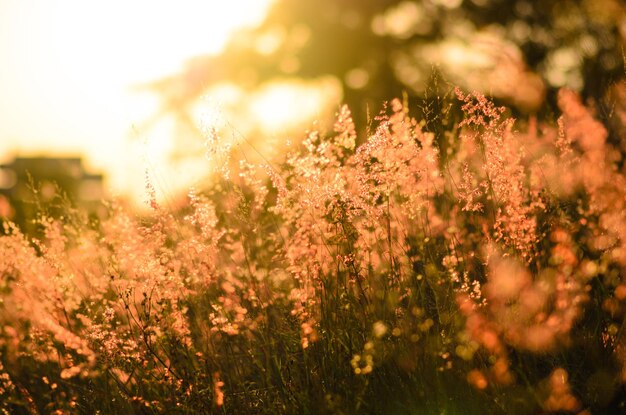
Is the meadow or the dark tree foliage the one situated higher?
the dark tree foliage

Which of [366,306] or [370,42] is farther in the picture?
[370,42]

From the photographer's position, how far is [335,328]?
7.59 feet

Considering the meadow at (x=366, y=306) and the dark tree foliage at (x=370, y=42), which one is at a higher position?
the dark tree foliage at (x=370, y=42)

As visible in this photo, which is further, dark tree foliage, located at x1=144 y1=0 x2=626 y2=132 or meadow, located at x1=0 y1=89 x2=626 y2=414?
dark tree foliage, located at x1=144 y1=0 x2=626 y2=132

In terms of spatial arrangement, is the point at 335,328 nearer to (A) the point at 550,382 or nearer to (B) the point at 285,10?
(A) the point at 550,382

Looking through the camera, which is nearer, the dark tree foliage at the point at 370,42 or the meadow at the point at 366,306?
the meadow at the point at 366,306

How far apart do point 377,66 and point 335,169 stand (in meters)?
10.7

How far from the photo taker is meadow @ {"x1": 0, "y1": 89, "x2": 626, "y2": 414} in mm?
2172

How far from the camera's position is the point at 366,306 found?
243 centimetres

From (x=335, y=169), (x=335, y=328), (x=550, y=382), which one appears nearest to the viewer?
(x=550, y=382)

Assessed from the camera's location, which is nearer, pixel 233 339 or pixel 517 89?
pixel 233 339

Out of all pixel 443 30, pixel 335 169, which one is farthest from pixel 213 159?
pixel 443 30

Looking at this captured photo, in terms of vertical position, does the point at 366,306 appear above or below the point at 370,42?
below

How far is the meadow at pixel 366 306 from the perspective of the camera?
2172 millimetres
